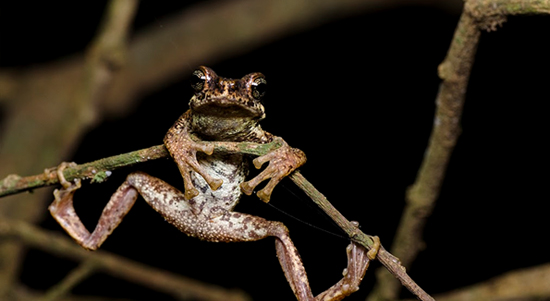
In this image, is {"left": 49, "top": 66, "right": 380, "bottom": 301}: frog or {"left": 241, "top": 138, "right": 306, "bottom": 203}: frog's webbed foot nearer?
{"left": 241, "top": 138, "right": 306, "bottom": 203}: frog's webbed foot

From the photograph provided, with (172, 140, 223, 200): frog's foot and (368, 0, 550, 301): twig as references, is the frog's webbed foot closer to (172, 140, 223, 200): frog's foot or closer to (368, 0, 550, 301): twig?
(172, 140, 223, 200): frog's foot

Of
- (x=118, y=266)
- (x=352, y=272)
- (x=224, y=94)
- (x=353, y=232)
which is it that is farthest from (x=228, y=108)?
(x=118, y=266)

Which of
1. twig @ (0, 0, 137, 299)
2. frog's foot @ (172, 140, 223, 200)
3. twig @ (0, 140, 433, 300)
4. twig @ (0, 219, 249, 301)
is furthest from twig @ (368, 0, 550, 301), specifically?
twig @ (0, 0, 137, 299)

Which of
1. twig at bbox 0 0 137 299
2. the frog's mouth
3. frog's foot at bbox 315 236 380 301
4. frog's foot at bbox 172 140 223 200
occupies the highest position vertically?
twig at bbox 0 0 137 299

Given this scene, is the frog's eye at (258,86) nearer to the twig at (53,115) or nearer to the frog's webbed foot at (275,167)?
the frog's webbed foot at (275,167)

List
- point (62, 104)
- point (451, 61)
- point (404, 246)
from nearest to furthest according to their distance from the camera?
point (451, 61), point (404, 246), point (62, 104)

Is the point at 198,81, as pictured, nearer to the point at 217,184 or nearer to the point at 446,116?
the point at 217,184

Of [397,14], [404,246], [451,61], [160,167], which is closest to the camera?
[451,61]

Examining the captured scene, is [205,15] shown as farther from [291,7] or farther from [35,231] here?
[35,231]

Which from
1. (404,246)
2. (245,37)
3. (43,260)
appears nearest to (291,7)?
(245,37)
